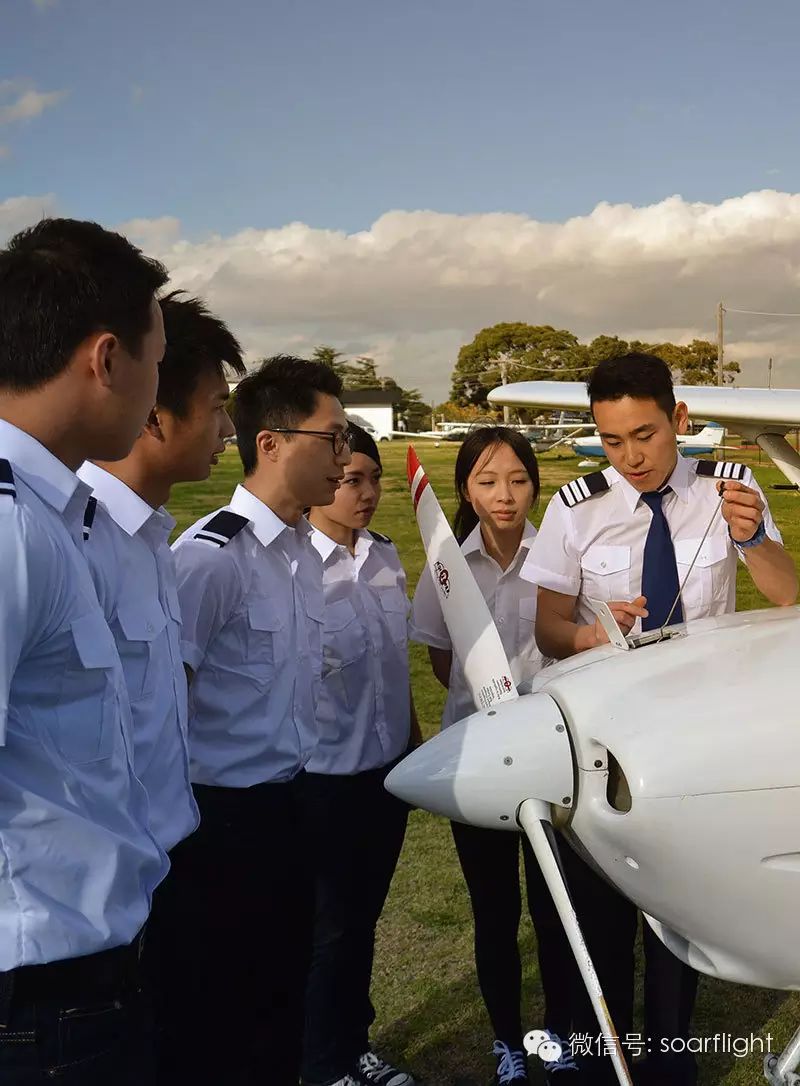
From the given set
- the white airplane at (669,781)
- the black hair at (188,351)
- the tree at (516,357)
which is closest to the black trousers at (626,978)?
the white airplane at (669,781)

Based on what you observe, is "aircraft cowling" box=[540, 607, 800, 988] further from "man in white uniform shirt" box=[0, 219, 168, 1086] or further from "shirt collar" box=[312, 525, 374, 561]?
"shirt collar" box=[312, 525, 374, 561]

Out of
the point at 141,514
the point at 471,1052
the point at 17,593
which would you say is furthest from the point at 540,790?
the point at 471,1052

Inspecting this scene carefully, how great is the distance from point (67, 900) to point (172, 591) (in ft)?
2.42

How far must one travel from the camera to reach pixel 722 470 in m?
Answer: 2.85

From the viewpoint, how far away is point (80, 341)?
1.35 meters

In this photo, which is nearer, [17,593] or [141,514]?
[17,593]

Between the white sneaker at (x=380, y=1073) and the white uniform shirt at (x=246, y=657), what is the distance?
1.22m

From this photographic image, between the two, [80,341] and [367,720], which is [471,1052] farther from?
[80,341]

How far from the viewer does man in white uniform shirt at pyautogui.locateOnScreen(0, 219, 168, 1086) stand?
126 centimetres

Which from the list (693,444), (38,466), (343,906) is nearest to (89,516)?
Result: (38,466)

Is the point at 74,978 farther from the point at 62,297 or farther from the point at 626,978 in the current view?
the point at 626,978

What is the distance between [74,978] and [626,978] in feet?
5.72

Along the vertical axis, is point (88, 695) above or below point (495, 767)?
above

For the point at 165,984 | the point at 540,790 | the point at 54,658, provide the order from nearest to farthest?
the point at 54,658 < the point at 540,790 < the point at 165,984
